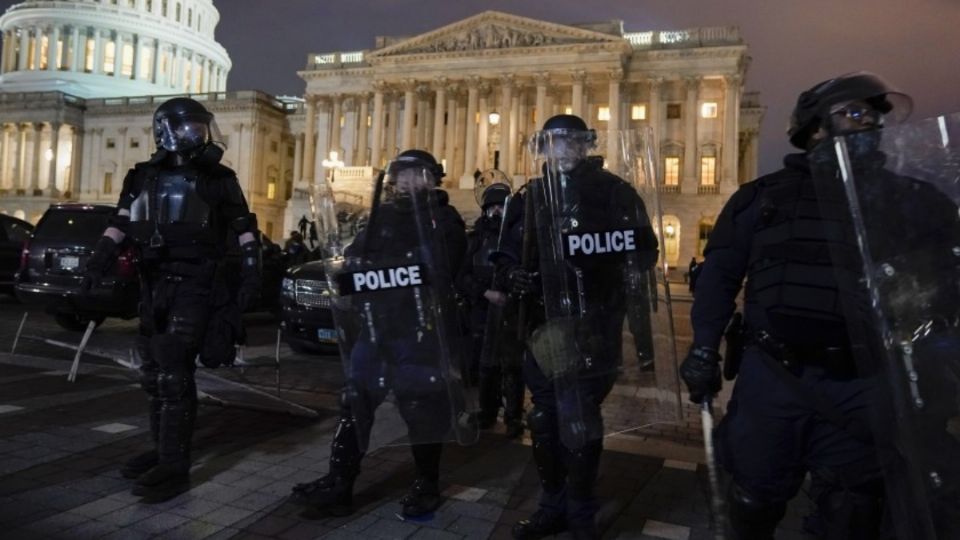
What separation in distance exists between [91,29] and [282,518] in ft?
289

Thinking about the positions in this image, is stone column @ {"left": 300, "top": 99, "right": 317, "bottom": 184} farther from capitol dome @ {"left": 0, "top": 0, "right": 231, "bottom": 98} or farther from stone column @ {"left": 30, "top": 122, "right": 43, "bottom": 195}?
capitol dome @ {"left": 0, "top": 0, "right": 231, "bottom": 98}

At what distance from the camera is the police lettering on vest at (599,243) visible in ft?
10.8

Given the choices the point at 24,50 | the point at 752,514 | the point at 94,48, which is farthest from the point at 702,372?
the point at 24,50

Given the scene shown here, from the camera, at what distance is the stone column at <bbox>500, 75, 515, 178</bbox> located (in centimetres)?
4903

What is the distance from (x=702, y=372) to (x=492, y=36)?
50192 millimetres

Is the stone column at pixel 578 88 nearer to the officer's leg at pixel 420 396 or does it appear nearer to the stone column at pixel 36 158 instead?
the officer's leg at pixel 420 396

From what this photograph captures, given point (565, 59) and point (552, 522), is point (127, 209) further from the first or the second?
point (565, 59)

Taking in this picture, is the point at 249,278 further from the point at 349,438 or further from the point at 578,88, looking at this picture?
the point at 578,88

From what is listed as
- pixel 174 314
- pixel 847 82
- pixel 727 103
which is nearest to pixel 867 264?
pixel 847 82

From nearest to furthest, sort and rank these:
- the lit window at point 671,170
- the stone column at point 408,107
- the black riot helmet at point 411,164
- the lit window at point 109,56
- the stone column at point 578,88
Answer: the black riot helmet at point 411,164, the stone column at point 578,88, the lit window at point 671,170, the stone column at point 408,107, the lit window at point 109,56

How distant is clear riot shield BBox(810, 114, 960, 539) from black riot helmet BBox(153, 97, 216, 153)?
137 inches

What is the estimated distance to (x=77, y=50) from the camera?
75438mm

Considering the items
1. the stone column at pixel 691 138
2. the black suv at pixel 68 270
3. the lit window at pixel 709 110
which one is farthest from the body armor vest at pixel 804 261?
the lit window at pixel 709 110

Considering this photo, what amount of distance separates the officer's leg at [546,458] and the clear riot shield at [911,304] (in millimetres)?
1495
